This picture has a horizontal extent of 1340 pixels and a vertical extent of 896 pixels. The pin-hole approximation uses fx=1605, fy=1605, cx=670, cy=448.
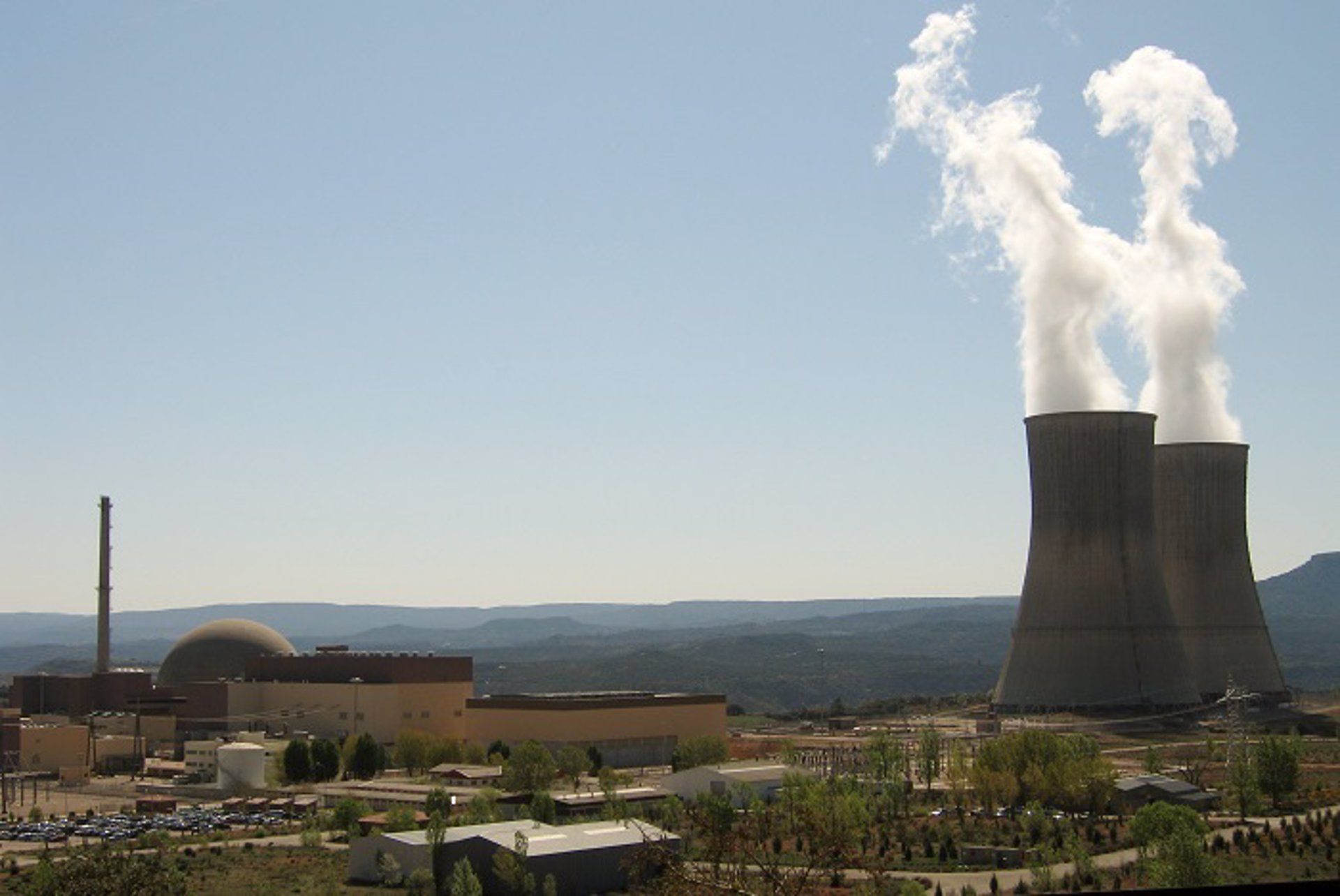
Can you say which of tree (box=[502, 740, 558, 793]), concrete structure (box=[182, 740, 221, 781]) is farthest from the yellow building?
tree (box=[502, 740, 558, 793])

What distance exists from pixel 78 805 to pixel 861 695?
406ft

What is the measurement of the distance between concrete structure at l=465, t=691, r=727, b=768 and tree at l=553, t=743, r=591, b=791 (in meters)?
3.85

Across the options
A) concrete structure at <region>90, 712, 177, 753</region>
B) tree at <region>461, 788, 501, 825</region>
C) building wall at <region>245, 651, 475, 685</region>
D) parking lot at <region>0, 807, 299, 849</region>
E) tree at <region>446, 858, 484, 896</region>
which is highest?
building wall at <region>245, 651, 475, 685</region>

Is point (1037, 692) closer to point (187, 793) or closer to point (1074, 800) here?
point (1074, 800)

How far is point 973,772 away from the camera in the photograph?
3966cm

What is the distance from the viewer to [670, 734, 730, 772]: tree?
163ft

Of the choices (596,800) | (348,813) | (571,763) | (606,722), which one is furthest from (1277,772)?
(606,722)

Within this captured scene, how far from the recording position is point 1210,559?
54.6m

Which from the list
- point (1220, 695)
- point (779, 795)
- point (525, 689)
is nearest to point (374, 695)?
point (779, 795)

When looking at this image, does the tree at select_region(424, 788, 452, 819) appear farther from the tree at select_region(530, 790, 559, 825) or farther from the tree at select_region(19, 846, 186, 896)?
the tree at select_region(19, 846, 186, 896)

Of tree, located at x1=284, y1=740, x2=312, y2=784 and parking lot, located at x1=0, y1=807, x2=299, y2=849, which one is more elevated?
tree, located at x1=284, y1=740, x2=312, y2=784

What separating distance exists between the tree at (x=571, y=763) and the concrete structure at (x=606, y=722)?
12.6 ft

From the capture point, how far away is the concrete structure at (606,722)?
53.6m

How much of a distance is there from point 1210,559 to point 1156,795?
1879 centimetres
